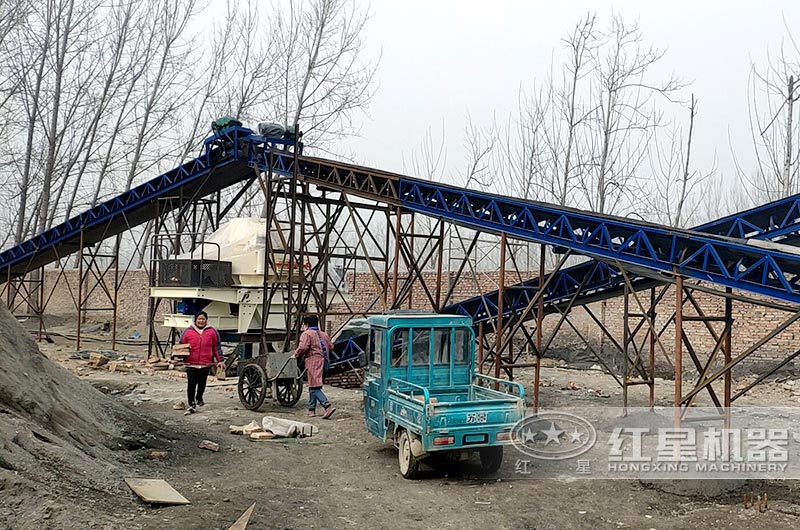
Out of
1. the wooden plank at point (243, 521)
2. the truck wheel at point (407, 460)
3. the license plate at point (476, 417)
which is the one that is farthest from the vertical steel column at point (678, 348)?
the wooden plank at point (243, 521)

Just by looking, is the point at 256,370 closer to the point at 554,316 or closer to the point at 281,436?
the point at 281,436

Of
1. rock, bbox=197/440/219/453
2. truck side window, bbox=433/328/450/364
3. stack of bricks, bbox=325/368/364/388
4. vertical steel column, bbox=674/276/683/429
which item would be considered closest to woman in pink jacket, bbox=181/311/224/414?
rock, bbox=197/440/219/453

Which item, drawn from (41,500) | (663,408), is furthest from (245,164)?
(41,500)

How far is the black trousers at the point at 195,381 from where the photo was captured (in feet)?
39.9

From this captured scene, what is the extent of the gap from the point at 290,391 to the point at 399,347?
457 centimetres

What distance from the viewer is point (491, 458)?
352 inches

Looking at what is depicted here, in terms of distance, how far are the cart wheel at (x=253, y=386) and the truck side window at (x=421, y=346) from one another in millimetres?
4220

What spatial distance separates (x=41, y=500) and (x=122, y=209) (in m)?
15.9

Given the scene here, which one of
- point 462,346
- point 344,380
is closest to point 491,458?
point 462,346

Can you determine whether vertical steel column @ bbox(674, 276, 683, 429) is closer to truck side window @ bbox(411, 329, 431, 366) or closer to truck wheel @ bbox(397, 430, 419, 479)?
truck side window @ bbox(411, 329, 431, 366)

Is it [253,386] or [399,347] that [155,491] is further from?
[253,386]

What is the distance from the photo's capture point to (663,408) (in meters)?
14.2

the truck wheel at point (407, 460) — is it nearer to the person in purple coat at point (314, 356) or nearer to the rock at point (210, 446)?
the rock at point (210, 446)

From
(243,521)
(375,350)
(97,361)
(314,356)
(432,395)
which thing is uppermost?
(375,350)
